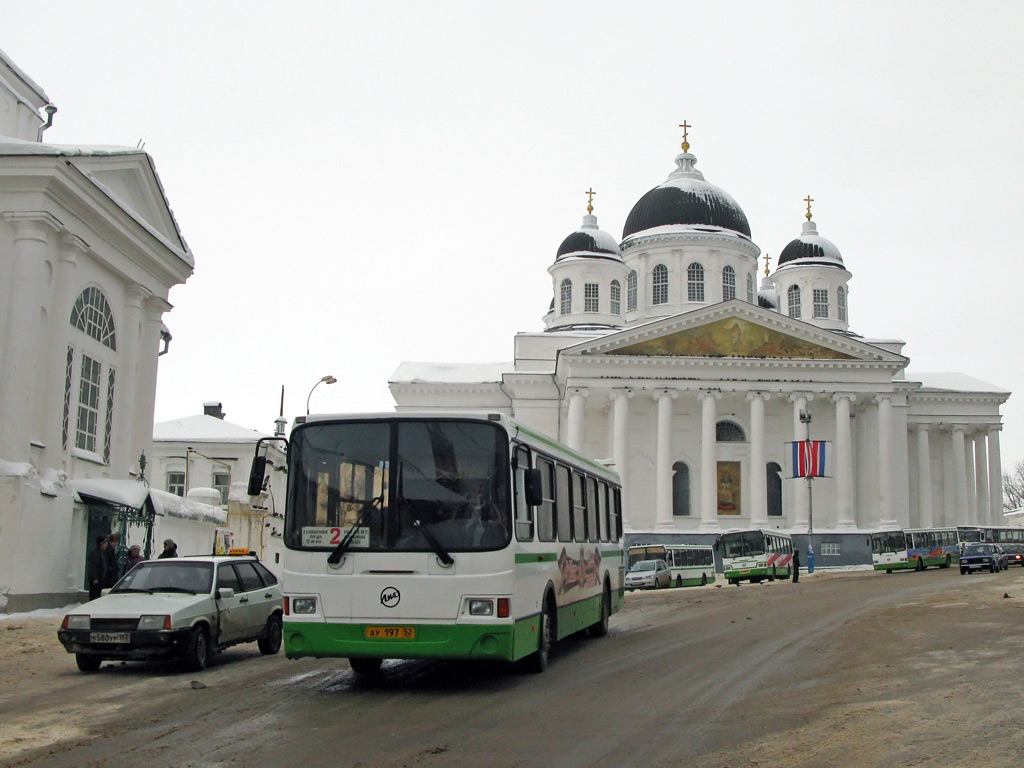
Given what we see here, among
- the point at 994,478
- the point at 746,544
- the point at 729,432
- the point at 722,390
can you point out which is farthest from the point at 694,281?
the point at 746,544

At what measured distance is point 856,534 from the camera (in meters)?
53.6

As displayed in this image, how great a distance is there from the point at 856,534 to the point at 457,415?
150 feet

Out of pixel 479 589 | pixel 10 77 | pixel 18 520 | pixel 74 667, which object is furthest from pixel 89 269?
pixel 479 589

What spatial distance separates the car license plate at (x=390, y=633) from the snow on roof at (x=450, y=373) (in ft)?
159

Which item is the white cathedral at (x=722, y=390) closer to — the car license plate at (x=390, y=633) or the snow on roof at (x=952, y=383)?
the snow on roof at (x=952, y=383)

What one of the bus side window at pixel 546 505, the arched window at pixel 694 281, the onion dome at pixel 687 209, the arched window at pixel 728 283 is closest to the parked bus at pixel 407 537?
the bus side window at pixel 546 505

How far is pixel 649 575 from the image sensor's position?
40.1m

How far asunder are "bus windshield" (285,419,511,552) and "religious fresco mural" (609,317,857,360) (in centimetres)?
4295

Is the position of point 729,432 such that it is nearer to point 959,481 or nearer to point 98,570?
point 959,481

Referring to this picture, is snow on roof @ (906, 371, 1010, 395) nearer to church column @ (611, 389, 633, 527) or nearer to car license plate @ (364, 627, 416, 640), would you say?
church column @ (611, 389, 633, 527)

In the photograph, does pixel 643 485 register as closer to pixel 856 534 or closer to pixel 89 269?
pixel 856 534

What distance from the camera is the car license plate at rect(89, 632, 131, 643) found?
13041 millimetres

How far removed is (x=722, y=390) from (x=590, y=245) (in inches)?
534

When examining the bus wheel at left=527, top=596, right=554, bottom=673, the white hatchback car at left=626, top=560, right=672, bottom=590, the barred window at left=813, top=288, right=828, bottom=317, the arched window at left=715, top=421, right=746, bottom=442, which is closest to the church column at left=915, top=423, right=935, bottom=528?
the barred window at left=813, top=288, right=828, bottom=317
